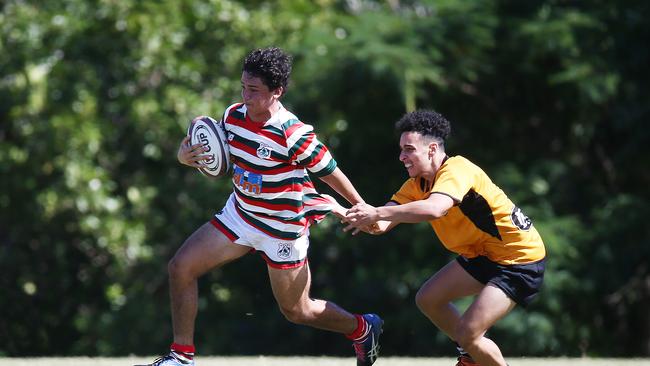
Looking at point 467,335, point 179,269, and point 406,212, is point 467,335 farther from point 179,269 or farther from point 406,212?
point 179,269

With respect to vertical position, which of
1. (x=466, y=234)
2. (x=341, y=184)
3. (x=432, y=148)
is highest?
(x=432, y=148)

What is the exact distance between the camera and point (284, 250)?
6473 mm

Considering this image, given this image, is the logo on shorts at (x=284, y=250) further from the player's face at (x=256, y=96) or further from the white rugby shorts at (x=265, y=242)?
the player's face at (x=256, y=96)

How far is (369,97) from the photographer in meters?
15.4

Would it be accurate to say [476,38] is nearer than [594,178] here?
Yes

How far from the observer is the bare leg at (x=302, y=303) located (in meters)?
6.55

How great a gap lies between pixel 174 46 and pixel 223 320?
4.21 meters

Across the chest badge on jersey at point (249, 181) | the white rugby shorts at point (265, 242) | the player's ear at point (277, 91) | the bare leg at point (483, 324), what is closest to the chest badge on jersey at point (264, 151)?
the chest badge on jersey at point (249, 181)

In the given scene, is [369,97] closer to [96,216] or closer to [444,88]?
[444,88]

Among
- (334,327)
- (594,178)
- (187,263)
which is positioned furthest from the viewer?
(594,178)

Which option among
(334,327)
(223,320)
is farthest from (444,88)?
(334,327)

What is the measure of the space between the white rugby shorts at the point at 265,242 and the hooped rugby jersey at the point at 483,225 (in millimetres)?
820

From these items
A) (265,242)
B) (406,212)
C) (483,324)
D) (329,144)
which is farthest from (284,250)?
(329,144)

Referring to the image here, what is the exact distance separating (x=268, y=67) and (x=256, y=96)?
0.18m
